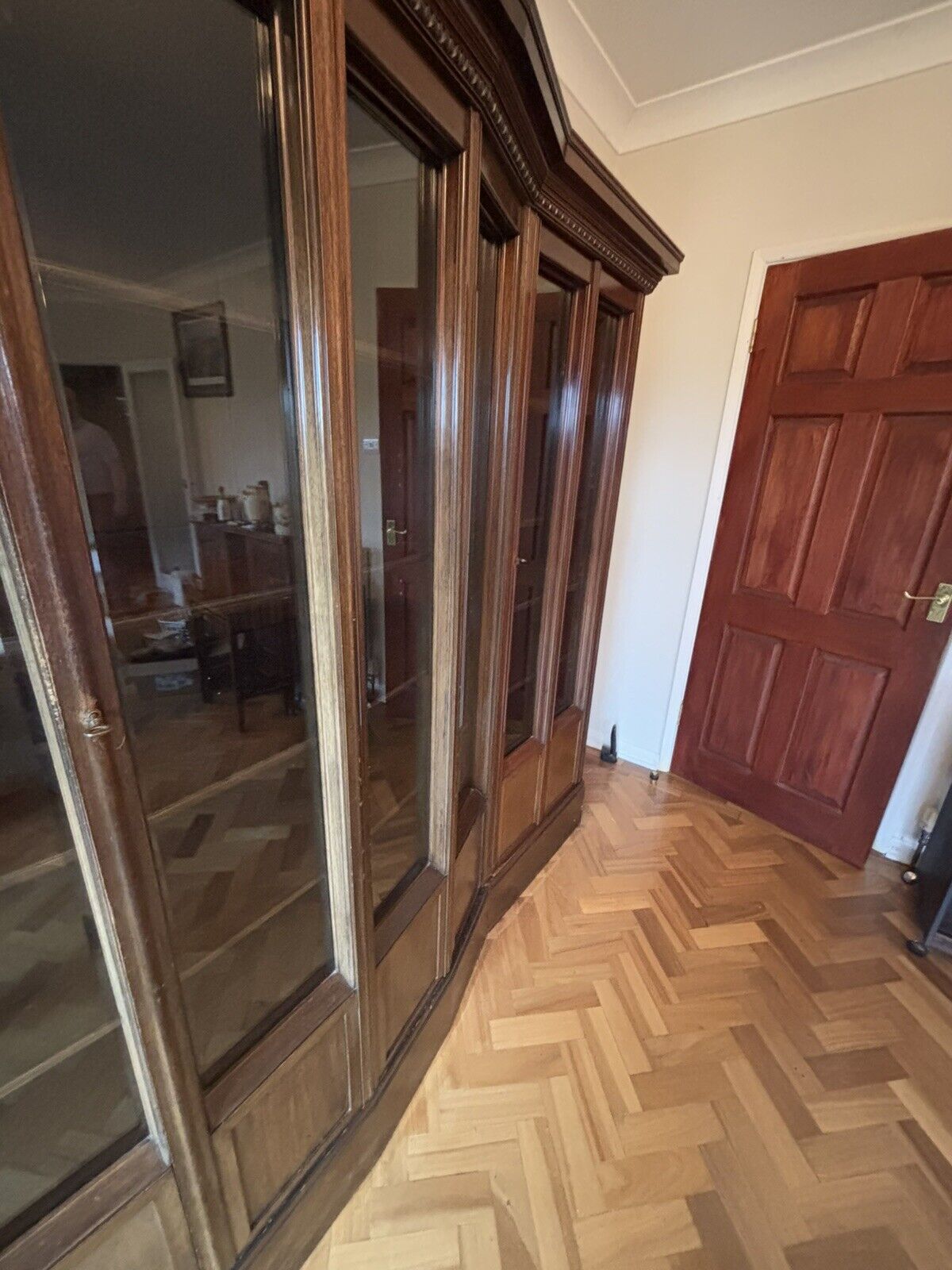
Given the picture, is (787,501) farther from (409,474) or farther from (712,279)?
(409,474)

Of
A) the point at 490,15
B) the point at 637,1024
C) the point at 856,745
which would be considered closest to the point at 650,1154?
the point at 637,1024

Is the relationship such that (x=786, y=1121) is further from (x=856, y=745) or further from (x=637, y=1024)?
(x=856, y=745)

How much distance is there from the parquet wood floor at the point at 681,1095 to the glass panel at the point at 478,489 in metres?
0.72

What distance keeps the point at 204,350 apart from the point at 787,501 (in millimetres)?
2012

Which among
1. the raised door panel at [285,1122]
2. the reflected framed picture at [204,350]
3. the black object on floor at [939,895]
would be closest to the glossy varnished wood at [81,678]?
the raised door panel at [285,1122]

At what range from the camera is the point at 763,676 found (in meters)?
2.15

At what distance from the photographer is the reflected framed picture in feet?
2.18

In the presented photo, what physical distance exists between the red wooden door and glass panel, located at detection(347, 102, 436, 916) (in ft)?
5.33

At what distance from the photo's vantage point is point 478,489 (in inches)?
44.6

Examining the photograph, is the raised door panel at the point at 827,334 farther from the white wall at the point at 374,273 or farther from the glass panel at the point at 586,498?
the white wall at the point at 374,273

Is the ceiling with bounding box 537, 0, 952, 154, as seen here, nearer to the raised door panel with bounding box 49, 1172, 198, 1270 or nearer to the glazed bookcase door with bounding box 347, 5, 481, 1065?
the glazed bookcase door with bounding box 347, 5, 481, 1065

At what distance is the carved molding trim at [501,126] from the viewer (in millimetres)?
604

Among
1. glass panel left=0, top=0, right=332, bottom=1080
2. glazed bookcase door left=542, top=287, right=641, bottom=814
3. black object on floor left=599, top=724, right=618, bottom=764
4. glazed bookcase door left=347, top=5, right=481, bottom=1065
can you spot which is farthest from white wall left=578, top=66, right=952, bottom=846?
glass panel left=0, top=0, right=332, bottom=1080

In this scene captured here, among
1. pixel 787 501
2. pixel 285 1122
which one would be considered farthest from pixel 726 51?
pixel 285 1122
